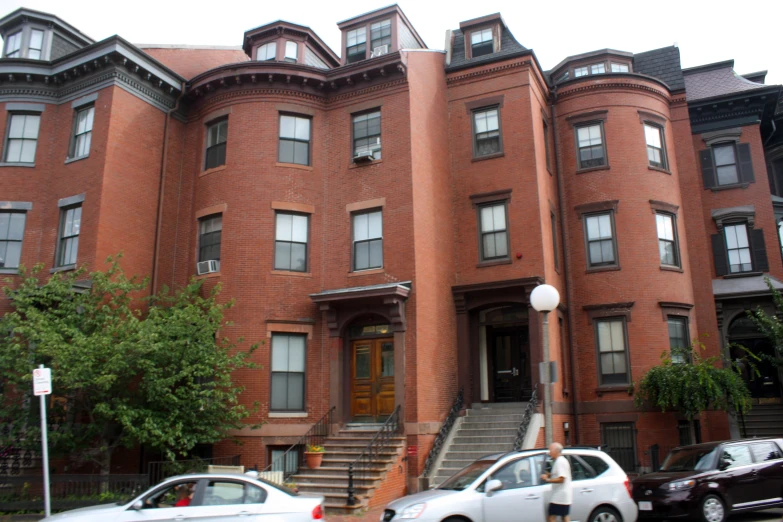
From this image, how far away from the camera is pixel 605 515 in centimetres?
1162

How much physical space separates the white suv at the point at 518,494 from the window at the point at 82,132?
48.9ft

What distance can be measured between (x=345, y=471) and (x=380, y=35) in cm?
1418

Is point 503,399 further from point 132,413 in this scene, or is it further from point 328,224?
point 132,413

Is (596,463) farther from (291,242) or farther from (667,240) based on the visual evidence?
(667,240)

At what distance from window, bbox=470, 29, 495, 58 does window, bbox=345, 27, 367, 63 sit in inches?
146

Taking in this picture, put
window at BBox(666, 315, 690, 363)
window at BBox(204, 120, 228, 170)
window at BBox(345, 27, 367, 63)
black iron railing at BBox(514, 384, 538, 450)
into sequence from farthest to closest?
window at BBox(345, 27, 367, 63), window at BBox(666, 315, 690, 363), window at BBox(204, 120, 228, 170), black iron railing at BBox(514, 384, 538, 450)

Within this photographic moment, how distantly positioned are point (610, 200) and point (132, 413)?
15851 millimetres

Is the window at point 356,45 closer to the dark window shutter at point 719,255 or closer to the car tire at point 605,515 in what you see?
the dark window shutter at point 719,255

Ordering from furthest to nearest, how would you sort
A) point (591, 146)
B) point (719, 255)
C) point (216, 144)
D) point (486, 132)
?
1. point (719, 255)
2. point (591, 146)
3. point (486, 132)
4. point (216, 144)

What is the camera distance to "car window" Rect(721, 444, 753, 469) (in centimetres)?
1349

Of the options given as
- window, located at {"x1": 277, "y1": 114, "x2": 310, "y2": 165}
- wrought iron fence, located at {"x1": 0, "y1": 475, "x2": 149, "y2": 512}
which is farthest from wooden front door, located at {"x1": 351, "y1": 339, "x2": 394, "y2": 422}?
wrought iron fence, located at {"x1": 0, "y1": 475, "x2": 149, "y2": 512}

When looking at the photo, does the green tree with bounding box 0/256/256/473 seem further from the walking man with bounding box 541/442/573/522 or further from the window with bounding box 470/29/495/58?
the window with bounding box 470/29/495/58

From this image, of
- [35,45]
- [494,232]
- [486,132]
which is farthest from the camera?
[486,132]

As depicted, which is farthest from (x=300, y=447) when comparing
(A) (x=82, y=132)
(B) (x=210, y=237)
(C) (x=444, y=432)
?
(A) (x=82, y=132)
